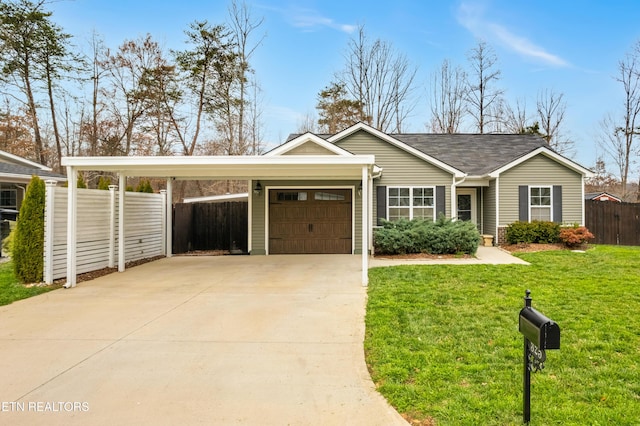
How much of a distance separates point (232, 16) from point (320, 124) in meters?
8.20

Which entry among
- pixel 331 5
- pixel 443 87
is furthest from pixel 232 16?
pixel 443 87

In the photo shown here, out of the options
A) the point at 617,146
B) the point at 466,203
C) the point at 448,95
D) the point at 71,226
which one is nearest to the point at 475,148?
the point at 466,203

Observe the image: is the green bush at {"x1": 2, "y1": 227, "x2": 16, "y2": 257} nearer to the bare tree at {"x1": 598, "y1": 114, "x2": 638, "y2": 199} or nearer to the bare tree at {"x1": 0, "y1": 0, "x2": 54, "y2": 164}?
the bare tree at {"x1": 0, "y1": 0, "x2": 54, "y2": 164}

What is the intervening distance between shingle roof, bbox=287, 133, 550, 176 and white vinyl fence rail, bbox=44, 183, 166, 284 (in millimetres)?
5927

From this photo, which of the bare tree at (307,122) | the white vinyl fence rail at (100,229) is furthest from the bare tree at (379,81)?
the white vinyl fence rail at (100,229)

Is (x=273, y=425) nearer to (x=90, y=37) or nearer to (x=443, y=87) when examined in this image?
(x=90, y=37)

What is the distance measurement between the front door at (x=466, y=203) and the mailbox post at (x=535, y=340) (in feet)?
43.2

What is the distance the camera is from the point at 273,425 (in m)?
2.80

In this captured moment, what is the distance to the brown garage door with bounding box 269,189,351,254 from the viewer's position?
1255 centimetres

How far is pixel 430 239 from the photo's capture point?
1126 centimetres

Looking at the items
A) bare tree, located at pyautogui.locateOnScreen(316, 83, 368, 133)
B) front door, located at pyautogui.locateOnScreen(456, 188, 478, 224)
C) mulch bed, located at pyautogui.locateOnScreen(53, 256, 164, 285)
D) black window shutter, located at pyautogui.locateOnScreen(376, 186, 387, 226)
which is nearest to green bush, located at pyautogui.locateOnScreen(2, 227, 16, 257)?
mulch bed, located at pyautogui.locateOnScreen(53, 256, 164, 285)

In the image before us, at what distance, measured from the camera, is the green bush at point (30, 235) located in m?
7.55

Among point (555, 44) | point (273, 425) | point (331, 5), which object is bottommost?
point (273, 425)

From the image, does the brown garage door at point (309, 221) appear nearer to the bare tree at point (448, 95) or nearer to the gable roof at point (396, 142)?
the gable roof at point (396, 142)
